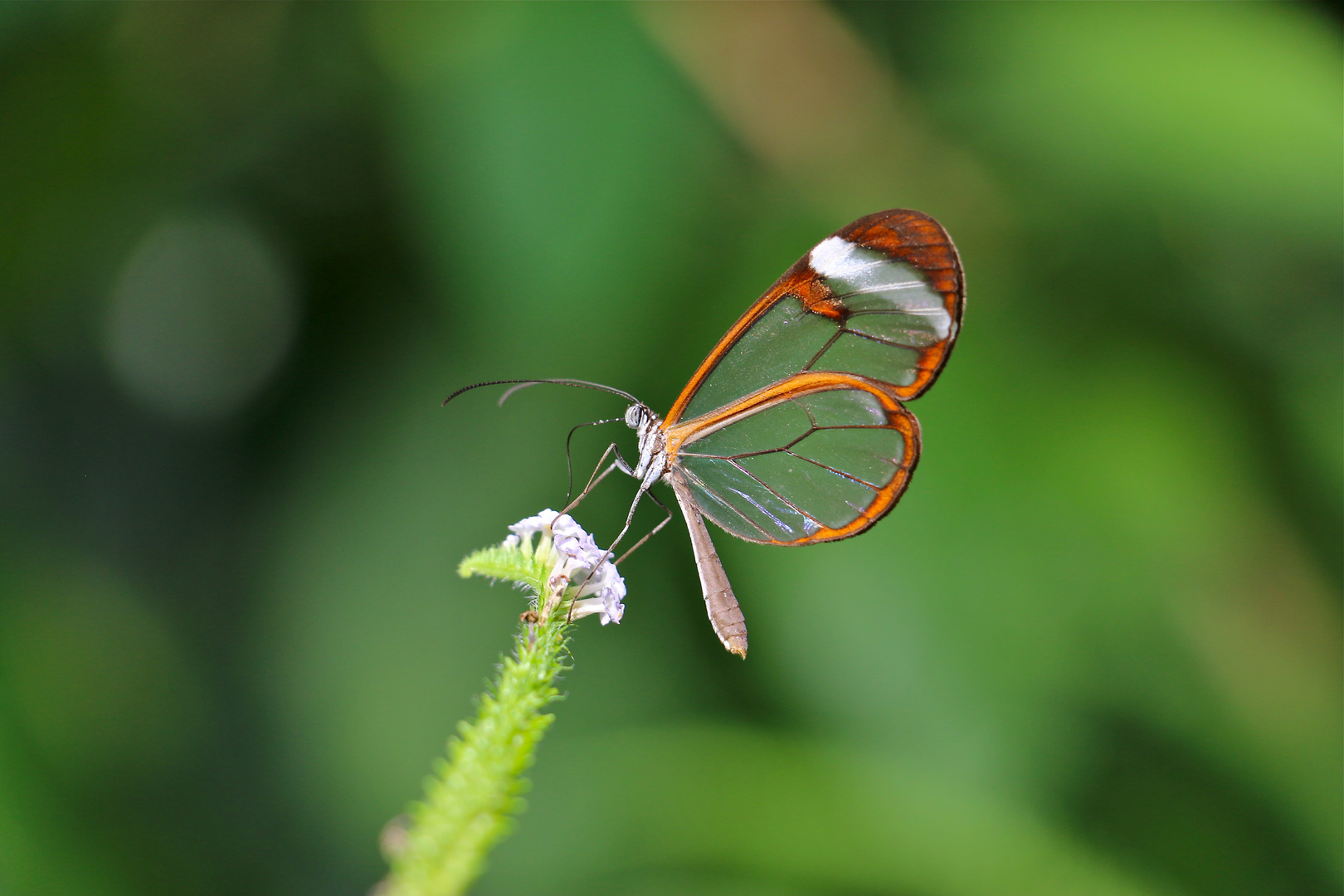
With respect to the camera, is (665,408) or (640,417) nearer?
(640,417)

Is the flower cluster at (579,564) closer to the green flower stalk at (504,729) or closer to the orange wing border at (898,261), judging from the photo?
the green flower stalk at (504,729)

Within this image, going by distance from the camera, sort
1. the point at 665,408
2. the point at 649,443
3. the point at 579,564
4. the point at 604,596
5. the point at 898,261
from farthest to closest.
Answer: the point at 665,408 < the point at 649,443 < the point at 898,261 < the point at 604,596 < the point at 579,564

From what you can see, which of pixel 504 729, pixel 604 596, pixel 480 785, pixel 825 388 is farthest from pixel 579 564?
pixel 825 388

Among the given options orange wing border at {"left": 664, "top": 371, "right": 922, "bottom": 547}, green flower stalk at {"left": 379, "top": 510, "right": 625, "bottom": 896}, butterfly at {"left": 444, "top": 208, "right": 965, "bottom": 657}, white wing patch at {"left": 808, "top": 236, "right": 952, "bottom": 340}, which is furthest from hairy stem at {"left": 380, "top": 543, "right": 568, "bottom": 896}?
white wing patch at {"left": 808, "top": 236, "right": 952, "bottom": 340}

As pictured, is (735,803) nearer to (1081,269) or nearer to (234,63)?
(1081,269)

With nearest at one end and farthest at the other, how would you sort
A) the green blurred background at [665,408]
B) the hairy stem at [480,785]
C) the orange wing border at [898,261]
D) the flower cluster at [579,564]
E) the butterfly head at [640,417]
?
the hairy stem at [480,785]
the flower cluster at [579,564]
the orange wing border at [898,261]
the butterfly head at [640,417]
the green blurred background at [665,408]

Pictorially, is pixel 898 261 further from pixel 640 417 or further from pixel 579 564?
pixel 579 564

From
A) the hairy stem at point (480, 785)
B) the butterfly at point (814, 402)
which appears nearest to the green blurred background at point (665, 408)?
the butterfly at point (814, 402)

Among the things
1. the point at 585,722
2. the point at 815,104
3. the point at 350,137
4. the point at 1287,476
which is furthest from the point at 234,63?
the point at 1287,476
